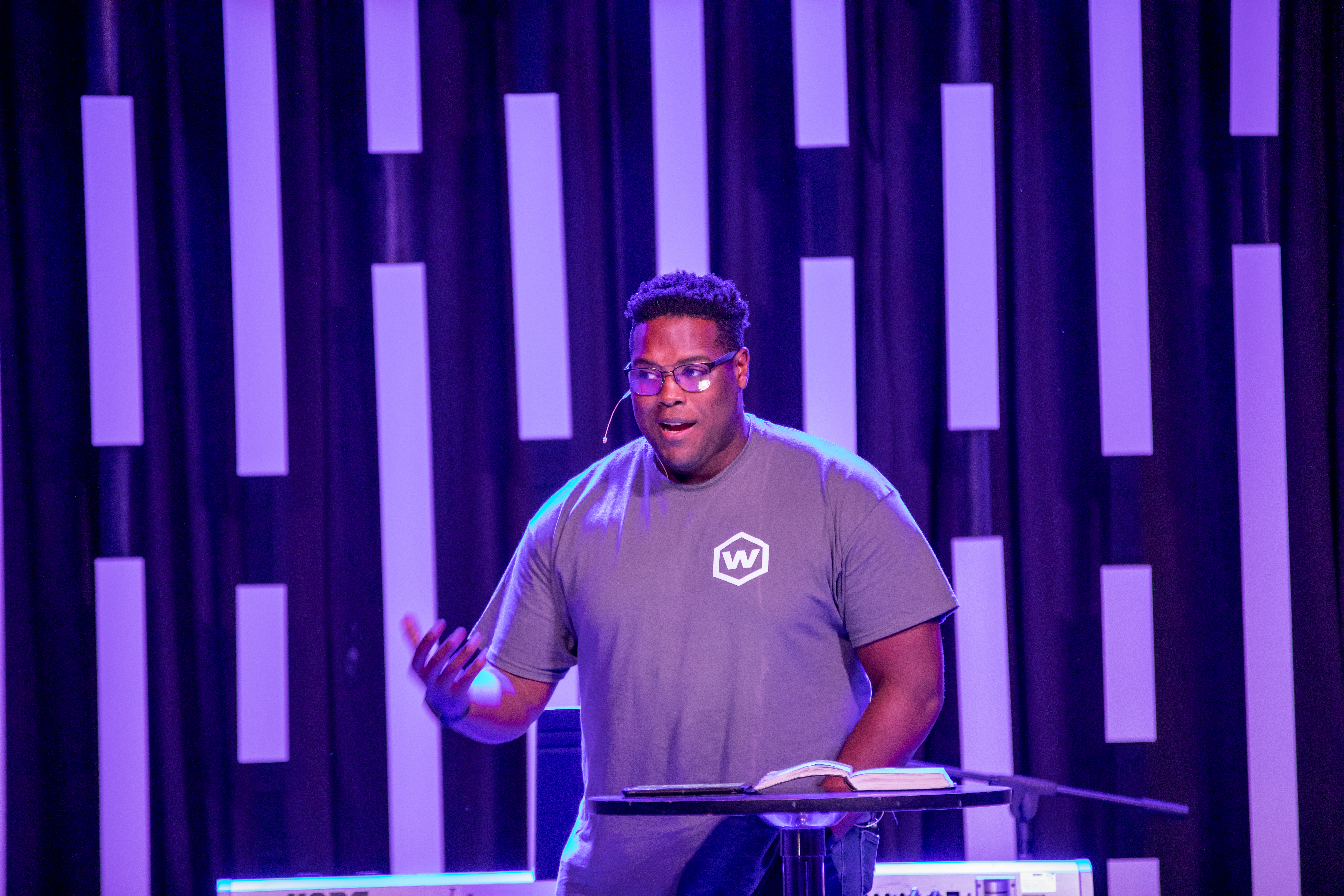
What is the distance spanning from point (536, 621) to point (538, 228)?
1.36 metres

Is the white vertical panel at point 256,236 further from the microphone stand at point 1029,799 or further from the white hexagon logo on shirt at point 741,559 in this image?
the microphone stand at point 1029,799

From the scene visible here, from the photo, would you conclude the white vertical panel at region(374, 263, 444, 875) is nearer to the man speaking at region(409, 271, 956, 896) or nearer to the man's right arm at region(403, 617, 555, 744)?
the man's right arm at region(403, 617, 555, 744)

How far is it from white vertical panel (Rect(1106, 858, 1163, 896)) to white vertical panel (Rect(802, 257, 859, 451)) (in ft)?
4.31

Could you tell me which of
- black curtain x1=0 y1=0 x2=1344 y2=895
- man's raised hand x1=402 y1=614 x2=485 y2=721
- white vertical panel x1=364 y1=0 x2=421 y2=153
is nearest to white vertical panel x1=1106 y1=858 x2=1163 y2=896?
black curtain x1=0 y1=0 x2=1344 y2=895

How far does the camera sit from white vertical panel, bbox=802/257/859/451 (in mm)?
3094

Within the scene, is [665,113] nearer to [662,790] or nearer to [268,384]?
[268,384]

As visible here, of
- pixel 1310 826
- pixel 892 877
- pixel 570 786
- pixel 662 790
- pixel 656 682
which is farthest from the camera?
pixel 1310 826

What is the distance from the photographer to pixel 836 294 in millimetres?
3100

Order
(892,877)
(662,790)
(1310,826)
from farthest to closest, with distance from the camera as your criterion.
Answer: (1310,826) < (892,877) < (662,790)

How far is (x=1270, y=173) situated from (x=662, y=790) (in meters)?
2.68

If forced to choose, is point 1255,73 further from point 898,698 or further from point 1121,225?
point 898,698

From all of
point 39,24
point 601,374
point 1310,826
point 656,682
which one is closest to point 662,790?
point 656,682

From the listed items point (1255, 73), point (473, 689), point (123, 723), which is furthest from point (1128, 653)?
point (123, 723)

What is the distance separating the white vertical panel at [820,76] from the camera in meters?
3.11
